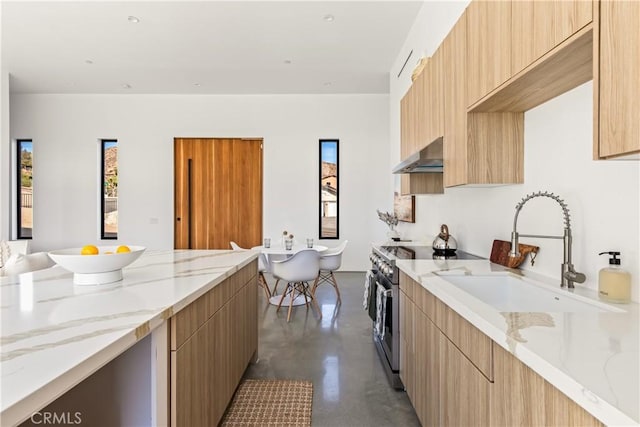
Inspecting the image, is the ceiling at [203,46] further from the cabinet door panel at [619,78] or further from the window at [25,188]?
the cabinet door panel at [619,78]

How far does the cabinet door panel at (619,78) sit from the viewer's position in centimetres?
76

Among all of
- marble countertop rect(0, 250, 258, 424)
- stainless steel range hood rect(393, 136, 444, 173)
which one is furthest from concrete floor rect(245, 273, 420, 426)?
stainless steel range hood rect(393, 136, 444, 173)

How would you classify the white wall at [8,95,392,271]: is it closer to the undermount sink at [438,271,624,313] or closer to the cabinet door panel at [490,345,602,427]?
the undermount sink at [438,271,624,313]

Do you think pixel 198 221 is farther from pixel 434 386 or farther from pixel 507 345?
pixel 507 345

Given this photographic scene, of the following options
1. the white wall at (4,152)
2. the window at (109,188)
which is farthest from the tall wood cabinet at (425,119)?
the white wall at (4,152)

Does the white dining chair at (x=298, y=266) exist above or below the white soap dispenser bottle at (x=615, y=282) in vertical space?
below

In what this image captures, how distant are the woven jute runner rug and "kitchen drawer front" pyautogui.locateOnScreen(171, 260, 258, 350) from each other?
0.70 m

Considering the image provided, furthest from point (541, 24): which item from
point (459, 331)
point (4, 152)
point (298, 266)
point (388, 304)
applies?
point (4, 152)

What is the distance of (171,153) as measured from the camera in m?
6.27

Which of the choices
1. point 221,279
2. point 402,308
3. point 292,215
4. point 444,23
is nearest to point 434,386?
point 402,308

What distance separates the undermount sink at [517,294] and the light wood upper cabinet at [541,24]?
2.87ft

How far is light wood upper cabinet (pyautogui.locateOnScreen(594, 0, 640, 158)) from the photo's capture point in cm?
76

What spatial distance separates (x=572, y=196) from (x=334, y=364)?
1962 millimetres

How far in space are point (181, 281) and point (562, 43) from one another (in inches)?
65.4
